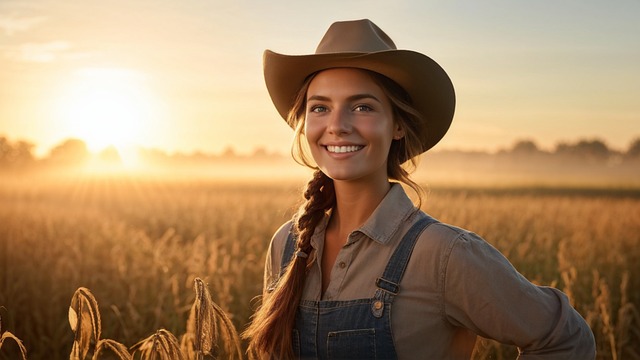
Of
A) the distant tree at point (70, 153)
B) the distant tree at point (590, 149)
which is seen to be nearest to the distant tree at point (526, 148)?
the distant tree at point (590, 149)

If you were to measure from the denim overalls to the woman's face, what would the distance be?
0.32 meters

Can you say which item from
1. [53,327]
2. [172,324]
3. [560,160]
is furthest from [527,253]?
[560,160]

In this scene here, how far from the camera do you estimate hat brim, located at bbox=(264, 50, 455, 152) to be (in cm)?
221

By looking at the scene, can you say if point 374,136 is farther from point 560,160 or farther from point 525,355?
point 560,160

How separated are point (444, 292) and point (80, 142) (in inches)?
2907

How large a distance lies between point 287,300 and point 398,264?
1.49 ft

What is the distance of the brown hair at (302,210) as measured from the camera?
223cm

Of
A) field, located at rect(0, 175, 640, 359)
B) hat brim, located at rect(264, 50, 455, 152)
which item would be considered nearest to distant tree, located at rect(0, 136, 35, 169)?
field, located at rect(0, 175, 640, 359)

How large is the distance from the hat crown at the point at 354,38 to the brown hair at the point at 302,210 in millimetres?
123

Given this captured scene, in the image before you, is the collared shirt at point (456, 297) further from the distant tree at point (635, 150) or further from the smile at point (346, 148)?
the distant tree at point (635, 150)

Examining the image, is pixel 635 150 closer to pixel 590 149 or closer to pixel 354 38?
pixel 590 149

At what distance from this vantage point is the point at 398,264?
6.72 ft

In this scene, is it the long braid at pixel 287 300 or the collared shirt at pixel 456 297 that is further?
the long braid at pixel 287 300

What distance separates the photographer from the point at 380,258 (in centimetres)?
213
